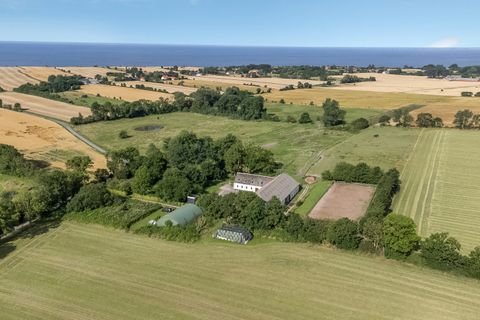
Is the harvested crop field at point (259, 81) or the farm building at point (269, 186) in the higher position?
the harvested crop field at point (259, 81)

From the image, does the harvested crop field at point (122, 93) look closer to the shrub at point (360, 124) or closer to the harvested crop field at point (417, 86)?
the shrub at point (360, 124)

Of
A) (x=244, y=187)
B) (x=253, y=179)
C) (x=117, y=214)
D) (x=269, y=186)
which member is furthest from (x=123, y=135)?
(x=269, y=186)

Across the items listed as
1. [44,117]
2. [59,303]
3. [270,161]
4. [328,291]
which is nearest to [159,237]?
[59,303]

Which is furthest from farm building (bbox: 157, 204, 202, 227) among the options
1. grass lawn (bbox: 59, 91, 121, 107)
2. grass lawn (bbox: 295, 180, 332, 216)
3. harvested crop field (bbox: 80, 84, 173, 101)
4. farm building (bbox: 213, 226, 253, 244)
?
harvested crop field (bbox: 80, 84, 173, 101)

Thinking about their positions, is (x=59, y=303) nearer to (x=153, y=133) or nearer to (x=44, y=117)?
(x=153, y=133)

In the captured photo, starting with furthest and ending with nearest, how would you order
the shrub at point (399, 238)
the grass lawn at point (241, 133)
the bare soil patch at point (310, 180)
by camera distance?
the grass lawn at point (241, 133) < the bare soil patch at point (310, 180) < the shrub at point (399, 238)

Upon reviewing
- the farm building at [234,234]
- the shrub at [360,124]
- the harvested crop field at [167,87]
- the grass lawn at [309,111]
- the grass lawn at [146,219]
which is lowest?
the grass lawn at [146,219]

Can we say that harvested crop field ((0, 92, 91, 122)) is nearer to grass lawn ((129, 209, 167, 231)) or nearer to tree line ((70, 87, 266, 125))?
tree line ((70, 87, 266, 125))

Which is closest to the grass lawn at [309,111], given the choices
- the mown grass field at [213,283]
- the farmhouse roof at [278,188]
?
the farmhouse roof at [278,188]
